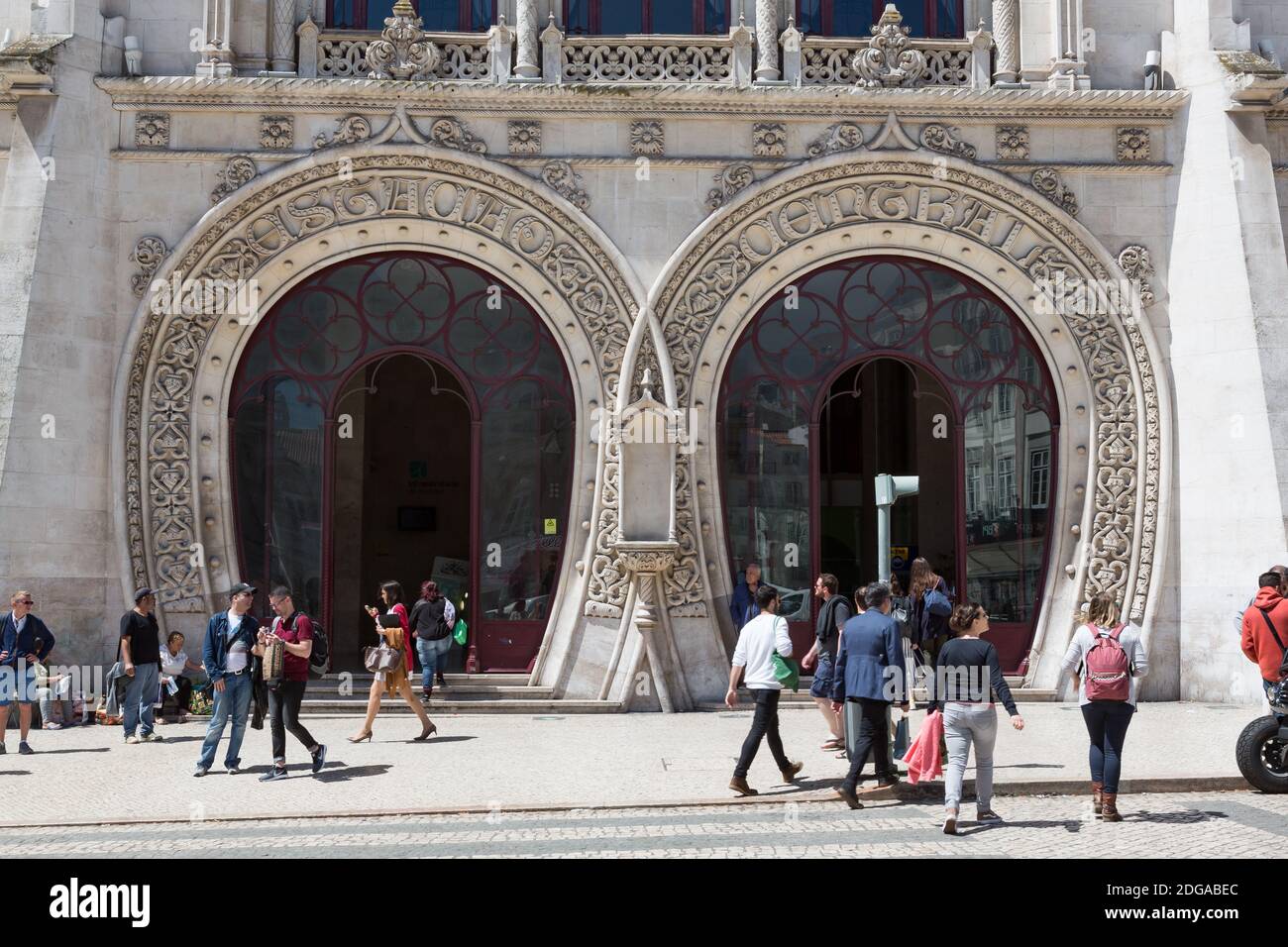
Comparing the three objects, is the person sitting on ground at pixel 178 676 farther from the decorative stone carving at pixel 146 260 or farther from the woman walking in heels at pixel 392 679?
the decorative stone carving at pixel 146 260

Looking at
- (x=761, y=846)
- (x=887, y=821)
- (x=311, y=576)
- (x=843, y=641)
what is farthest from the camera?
(x=311, y=576)

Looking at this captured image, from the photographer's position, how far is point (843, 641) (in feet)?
35.9

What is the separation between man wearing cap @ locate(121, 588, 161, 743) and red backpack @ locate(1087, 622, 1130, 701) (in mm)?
9213

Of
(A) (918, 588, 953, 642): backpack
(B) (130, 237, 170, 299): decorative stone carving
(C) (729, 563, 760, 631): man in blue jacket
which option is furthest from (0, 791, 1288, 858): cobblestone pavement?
(B) (130, 237, 170, 299): decorative stone carving

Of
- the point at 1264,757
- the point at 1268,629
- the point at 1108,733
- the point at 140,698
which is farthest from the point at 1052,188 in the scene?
the point at 140,698

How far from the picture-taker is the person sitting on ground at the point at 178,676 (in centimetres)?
1519

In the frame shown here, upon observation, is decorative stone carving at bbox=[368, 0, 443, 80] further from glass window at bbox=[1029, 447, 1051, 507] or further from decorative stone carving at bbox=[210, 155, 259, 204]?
glass window at bbox=[1029, 447, 1051, 507]

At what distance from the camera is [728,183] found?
16.9 m

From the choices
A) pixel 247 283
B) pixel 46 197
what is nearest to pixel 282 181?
pixel 247 283

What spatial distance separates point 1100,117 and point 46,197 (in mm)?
12694

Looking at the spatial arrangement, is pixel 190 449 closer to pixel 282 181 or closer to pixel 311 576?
pixel 311 576

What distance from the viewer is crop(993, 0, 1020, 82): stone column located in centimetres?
1733

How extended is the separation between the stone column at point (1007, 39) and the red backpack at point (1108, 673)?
985 cm

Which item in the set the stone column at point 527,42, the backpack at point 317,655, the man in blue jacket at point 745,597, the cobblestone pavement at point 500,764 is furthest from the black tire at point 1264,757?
the stone column at point 527,42
